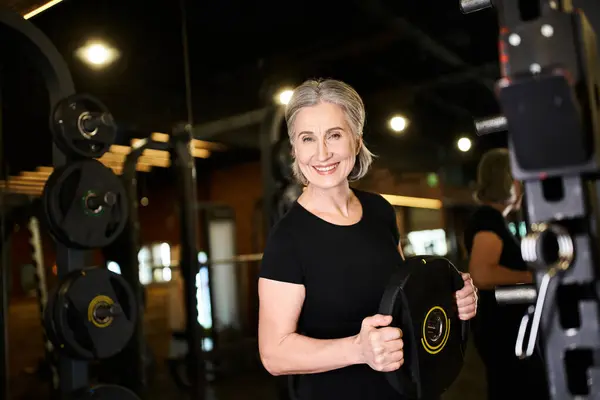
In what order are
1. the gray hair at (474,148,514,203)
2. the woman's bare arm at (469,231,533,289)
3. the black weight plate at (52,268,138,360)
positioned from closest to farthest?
the woman's bare arm at (469,231,533,289) → the gray hair at (474,148,514,203) → the black weight plate at (52,268,138,360)

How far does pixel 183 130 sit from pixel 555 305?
10.4 feet

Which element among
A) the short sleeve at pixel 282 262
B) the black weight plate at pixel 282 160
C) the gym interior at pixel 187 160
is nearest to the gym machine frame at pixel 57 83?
the gym interior at pixel 187 160

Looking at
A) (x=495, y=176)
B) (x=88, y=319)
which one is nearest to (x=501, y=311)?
(x=495, y=176)

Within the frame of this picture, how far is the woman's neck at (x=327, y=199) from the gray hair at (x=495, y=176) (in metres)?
0.76

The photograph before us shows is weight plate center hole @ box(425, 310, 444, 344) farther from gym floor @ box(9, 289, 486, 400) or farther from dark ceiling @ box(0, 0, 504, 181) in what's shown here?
dark ceiling @ box(0, 0, 504, 181)

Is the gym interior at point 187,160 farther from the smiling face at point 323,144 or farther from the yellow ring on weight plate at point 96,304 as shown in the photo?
the smiling face at point 323,144

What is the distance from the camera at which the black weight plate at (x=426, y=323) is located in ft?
4.33

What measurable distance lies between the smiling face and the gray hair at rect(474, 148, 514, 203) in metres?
0.77

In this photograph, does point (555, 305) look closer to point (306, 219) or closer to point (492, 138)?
point (306, 219)

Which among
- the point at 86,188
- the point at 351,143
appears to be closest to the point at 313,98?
the point at 351,143

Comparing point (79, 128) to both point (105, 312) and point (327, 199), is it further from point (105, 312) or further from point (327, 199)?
point (327, 199)

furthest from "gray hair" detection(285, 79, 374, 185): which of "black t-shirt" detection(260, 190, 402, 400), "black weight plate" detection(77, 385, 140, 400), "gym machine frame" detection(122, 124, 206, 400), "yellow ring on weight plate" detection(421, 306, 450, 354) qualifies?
"gym machine frame" detection(122, 124, 206, 400)

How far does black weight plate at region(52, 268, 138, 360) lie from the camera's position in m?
2.20

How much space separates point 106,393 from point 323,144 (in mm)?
1467
